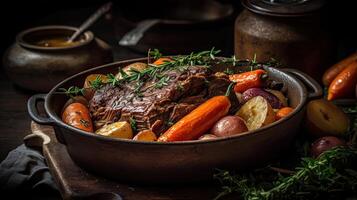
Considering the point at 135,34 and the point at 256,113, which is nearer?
the point at 256,113

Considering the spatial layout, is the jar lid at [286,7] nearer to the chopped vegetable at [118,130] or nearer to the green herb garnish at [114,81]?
the green herb garnish at [114,81]

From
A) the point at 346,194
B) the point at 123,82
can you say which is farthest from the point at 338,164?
the point at 123,82

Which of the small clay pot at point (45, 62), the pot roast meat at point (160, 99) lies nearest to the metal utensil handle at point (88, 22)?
the small clay pot at point (45, 62)

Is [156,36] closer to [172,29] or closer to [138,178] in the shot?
[172,29]

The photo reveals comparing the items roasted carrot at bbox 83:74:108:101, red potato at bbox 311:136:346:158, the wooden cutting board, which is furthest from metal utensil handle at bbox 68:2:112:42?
red potato at bbox 311:136:346:158

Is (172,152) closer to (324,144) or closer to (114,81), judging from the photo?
(114,81)

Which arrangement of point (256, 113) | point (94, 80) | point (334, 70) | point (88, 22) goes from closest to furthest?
point (256, 113)
point (94, 80)
point (334, 70)
point (88, 22)

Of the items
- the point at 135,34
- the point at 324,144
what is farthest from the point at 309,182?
the point at 135,34
